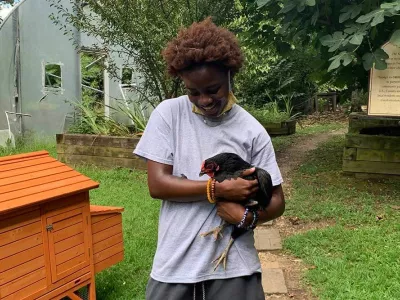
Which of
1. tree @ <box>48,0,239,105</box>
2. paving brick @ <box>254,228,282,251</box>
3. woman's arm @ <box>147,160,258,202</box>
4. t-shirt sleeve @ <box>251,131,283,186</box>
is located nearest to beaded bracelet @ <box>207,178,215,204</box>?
woman's arm @ <box>147,160,258,202</box>

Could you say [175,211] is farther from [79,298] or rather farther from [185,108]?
[79,298]

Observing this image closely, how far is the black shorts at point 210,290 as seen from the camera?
176 cm

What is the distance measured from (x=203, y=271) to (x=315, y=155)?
7.12m

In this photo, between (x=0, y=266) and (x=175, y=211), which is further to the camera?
(x=0, y=266)

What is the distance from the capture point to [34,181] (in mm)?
2893

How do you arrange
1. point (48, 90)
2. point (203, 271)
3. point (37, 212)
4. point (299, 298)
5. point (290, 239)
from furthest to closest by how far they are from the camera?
point (48, 90)
point (290, 239)
point (299, 298)
point (37, 212)
point (203, 271)

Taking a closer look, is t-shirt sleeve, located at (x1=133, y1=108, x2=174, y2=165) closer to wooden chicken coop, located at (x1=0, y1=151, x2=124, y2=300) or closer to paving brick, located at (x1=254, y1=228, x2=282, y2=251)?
wooden chicken coop, located at (x1=0, y1=151, x2=124, y2=300)

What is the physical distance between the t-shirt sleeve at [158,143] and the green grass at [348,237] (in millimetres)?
2072

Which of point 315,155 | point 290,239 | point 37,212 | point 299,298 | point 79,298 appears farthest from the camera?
point 315,155

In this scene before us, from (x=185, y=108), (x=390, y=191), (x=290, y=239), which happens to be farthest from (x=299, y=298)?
(x=390, y=191)

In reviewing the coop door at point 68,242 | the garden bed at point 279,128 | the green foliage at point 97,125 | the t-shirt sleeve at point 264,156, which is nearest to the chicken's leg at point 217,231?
the t-shirt sleeve at point 264,156

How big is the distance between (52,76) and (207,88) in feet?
30.3

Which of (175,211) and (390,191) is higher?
(175,211)

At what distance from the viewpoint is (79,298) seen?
312 centimetres
